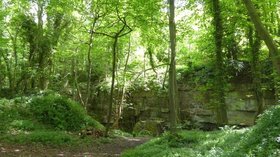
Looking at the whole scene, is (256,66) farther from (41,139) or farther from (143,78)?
(41,139)

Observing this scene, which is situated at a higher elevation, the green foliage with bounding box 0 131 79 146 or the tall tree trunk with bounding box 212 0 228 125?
the tall tree trunk with bounding box 212 0 228 125

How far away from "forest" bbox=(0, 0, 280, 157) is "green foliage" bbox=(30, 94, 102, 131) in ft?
0.16

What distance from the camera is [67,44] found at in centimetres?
2003

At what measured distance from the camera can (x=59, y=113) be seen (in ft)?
48.4

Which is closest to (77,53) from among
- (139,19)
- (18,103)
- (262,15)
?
(18,103)

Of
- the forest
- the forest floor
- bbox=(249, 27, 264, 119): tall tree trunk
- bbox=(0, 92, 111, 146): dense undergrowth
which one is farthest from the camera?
bbox=(249, 27, 264, 119): tall tree trunk

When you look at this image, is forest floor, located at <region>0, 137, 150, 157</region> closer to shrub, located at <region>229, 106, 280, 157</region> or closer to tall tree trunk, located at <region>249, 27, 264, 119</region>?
shrub, located at <region>229, 106, 280, 157</region>

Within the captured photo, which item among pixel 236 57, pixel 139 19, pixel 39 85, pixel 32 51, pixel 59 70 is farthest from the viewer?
pixel 59 70

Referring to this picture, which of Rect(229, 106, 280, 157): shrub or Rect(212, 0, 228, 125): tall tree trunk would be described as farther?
Rect(212, 0, 228, 125): tall tree trunk

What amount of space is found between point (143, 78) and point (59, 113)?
356 inches

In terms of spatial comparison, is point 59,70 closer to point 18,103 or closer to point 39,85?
point 39,85

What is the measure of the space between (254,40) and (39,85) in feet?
46.1

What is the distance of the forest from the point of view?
34.0 ft

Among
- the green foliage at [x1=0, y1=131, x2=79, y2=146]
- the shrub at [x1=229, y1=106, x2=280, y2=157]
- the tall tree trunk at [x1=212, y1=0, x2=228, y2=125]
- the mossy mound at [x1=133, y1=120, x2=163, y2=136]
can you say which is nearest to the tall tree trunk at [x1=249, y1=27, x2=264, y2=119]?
the tall tree trunk at [x1=212, y1=0, x2=228, y2=125]
